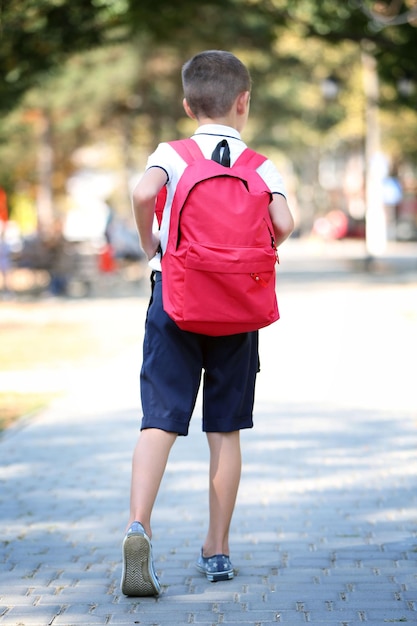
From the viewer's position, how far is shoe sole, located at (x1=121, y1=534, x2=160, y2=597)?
3.95m

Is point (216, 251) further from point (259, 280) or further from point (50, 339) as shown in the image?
point (50, 339)

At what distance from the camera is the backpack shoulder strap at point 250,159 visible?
13.5 ft

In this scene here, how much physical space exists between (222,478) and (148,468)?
0.32 metres

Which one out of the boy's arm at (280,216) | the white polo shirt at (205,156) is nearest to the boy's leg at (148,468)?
the white polo shirt at (205,156)

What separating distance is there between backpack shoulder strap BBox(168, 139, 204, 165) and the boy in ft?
0.06

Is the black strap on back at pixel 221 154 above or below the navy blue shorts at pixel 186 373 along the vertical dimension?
above

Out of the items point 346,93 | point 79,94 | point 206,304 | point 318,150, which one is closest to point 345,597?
point 206,304

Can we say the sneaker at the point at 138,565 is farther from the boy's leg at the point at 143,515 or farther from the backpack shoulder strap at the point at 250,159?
the backpack shoulder strap at the point at 250,159

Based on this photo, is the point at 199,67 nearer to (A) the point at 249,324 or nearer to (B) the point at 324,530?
(A) the point at 249,324

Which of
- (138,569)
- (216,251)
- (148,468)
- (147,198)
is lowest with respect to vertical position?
(138,569)

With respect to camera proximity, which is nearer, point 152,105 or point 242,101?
point 242,101

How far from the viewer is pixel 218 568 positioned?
14.3 ft

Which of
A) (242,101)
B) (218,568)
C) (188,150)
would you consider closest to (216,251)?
(188,150)

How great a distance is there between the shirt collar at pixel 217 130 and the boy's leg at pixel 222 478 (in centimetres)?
104
